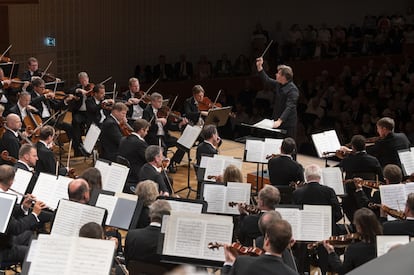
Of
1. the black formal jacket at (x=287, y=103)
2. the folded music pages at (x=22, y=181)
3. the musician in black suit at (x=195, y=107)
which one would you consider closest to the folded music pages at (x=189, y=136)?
the black formal jacket at (x=287, y=103)

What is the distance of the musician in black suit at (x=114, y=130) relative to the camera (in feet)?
33.4

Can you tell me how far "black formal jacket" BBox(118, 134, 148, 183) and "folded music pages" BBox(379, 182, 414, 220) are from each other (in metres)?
3.28

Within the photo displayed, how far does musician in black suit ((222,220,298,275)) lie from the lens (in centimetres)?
520

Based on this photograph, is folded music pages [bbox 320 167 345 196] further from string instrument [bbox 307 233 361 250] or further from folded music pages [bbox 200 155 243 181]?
string instrument [bbox 307 233 361 250]

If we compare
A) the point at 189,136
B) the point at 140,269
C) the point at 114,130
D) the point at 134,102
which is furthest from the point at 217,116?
the point at 140,269

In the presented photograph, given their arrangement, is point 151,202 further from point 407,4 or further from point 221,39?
point 407,4

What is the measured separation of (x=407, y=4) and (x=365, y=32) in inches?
177

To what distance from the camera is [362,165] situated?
8.63 meters

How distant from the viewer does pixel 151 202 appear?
7.24 meters

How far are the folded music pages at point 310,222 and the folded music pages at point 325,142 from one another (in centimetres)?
278

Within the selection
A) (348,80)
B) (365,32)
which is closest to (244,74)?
(348,80)

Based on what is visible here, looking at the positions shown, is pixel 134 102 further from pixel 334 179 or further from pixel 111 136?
pixel 334 179

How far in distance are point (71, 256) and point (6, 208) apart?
1.34 meters

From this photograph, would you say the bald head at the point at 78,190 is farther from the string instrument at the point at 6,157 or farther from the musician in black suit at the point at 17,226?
the string instrument at the point at 6,157
